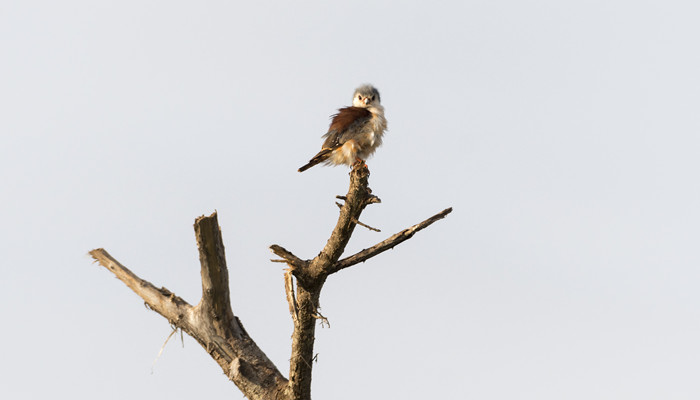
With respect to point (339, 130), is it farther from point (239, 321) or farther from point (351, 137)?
point (239, 321)

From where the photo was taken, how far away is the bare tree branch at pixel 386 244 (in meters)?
6.65

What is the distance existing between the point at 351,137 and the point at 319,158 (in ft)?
1.56

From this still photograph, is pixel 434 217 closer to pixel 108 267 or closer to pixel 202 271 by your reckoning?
pixel 202 271

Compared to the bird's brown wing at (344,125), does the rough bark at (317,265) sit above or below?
below

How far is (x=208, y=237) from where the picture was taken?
6.98 meters

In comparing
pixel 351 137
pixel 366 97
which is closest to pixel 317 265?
pixel 351 137

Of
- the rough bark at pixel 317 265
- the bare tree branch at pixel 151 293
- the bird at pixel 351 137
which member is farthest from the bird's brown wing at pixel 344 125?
the bare tree branch at pixel 151 293

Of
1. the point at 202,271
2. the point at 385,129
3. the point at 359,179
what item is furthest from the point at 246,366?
the point at 385,129

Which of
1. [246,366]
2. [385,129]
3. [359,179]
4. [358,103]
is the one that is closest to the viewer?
[359,179]

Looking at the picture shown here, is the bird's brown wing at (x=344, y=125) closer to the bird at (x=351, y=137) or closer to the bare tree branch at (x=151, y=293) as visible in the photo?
the bird at (x=351, y=137)

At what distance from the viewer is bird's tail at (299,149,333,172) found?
7.82 meters

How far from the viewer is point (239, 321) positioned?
7758mm

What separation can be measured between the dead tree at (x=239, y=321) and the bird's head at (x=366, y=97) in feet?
8.36

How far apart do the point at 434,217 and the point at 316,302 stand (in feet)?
5.33
